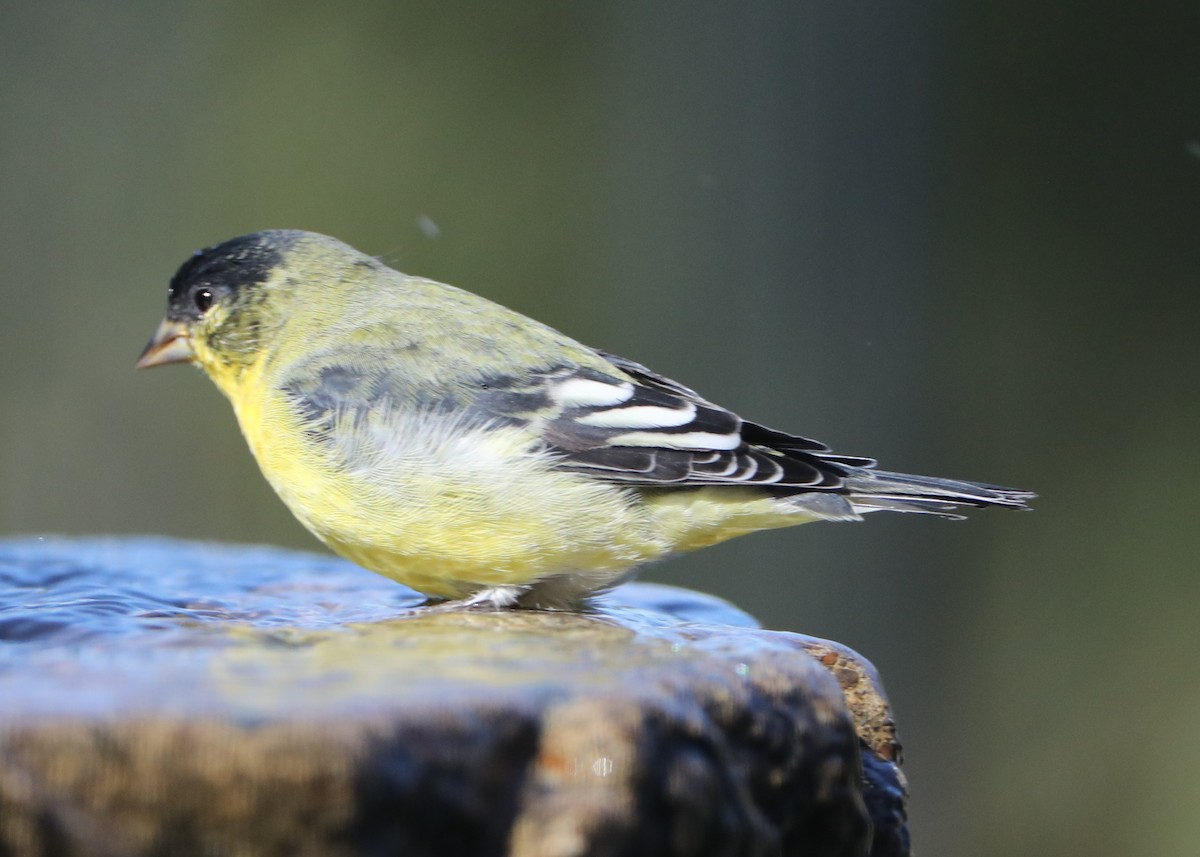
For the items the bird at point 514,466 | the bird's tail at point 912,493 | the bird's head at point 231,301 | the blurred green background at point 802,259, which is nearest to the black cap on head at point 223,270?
the bird's head at point 231,301

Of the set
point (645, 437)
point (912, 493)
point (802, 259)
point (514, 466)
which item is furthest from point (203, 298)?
point (802, 259)

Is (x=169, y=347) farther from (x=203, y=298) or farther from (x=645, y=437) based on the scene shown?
(x=645, y=437)

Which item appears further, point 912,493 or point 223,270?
point 223,270

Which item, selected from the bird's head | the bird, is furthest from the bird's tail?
the bird's head

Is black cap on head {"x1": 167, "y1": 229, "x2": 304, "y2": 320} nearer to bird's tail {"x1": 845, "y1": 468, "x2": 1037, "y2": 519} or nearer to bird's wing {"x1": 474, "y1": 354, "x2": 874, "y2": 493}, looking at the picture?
bird's wing {"x1": 474, "y1": 354, "x2": 874, "y2": 493}

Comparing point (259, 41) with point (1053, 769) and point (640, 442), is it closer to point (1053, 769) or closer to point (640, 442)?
point (1053, 769)

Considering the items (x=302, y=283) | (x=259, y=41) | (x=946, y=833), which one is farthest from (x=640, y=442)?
(x=259, y=41)
